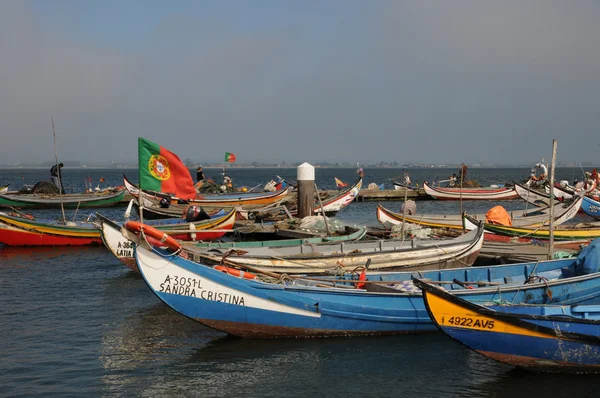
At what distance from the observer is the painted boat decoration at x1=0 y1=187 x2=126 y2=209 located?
44281 millimetres

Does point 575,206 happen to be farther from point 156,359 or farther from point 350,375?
point 156,359

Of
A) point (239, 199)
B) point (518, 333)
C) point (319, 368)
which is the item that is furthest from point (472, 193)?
point (518, 333)

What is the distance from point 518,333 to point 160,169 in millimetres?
7839

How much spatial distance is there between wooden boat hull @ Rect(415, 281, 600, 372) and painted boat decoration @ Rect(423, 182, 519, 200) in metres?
38.3

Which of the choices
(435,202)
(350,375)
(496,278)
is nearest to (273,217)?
(496,278)

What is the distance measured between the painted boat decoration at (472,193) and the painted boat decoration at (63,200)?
82.3 feet

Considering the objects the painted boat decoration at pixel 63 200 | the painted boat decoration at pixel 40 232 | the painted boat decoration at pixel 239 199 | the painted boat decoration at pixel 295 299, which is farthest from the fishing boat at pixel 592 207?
the painted boat decoration at pixel 63 200

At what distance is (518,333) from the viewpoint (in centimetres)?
970

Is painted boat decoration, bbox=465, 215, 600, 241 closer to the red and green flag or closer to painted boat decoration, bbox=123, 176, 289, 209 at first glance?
painted boat decoration, bbox=123, 176, 289, 209

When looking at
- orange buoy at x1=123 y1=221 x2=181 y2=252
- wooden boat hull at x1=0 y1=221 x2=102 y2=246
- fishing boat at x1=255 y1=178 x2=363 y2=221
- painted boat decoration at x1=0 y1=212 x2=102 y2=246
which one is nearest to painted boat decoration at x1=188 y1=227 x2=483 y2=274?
orange buoy at x1=123 y1=221 x2=181 y2=252

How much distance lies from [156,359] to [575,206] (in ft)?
67.7

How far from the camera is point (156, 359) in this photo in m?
11.9

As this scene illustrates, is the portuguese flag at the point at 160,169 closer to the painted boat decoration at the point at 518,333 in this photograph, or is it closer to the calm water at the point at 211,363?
the calm water at the point at 211,363

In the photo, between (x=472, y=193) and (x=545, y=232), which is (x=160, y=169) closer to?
(x=545, y=232)
